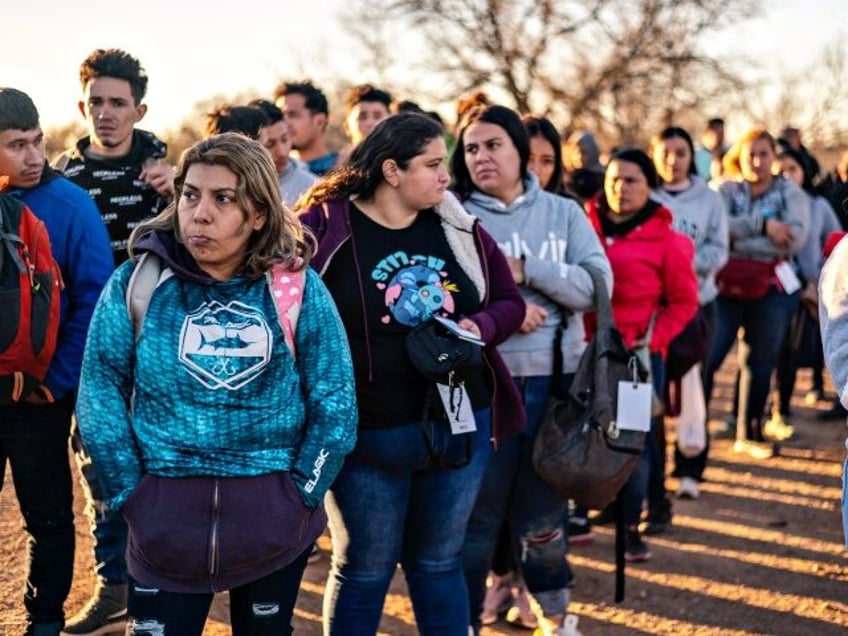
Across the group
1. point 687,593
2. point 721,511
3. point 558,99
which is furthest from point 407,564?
point 558,99

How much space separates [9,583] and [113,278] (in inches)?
102

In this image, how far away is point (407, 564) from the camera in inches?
146

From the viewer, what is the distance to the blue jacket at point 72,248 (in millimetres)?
3859

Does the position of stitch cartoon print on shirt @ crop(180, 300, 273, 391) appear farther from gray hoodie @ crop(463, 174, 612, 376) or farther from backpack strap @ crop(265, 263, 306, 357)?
gray hoodie @ crop(463, 174, 612, 376)

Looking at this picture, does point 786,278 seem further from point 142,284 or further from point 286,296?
point 142,284

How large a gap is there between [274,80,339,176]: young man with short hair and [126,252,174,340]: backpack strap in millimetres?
3397

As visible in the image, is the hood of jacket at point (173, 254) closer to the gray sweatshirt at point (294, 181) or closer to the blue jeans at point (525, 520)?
the blue jeans at point (525, 520)

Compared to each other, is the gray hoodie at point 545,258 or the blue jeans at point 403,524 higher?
the gray hoodie at point 545,258

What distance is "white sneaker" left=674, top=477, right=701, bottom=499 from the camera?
6.81m

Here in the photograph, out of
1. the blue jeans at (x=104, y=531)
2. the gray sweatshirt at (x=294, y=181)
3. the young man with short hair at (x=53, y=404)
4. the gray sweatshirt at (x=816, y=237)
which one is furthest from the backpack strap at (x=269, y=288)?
the gray sweatshirt at (x=816, y=237)

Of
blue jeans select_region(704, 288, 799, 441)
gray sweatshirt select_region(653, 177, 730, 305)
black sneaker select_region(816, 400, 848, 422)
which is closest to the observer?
gray sweatshirt select_region(653, 177, 730, 305)

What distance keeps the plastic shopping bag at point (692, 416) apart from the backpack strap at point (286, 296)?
12.7 ft

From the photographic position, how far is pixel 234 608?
10.2 feet

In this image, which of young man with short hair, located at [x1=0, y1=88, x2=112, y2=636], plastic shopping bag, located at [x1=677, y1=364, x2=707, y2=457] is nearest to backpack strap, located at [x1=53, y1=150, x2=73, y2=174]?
young man with short hair, located at [x1=0, y1=88, x2=112, y2=636]
